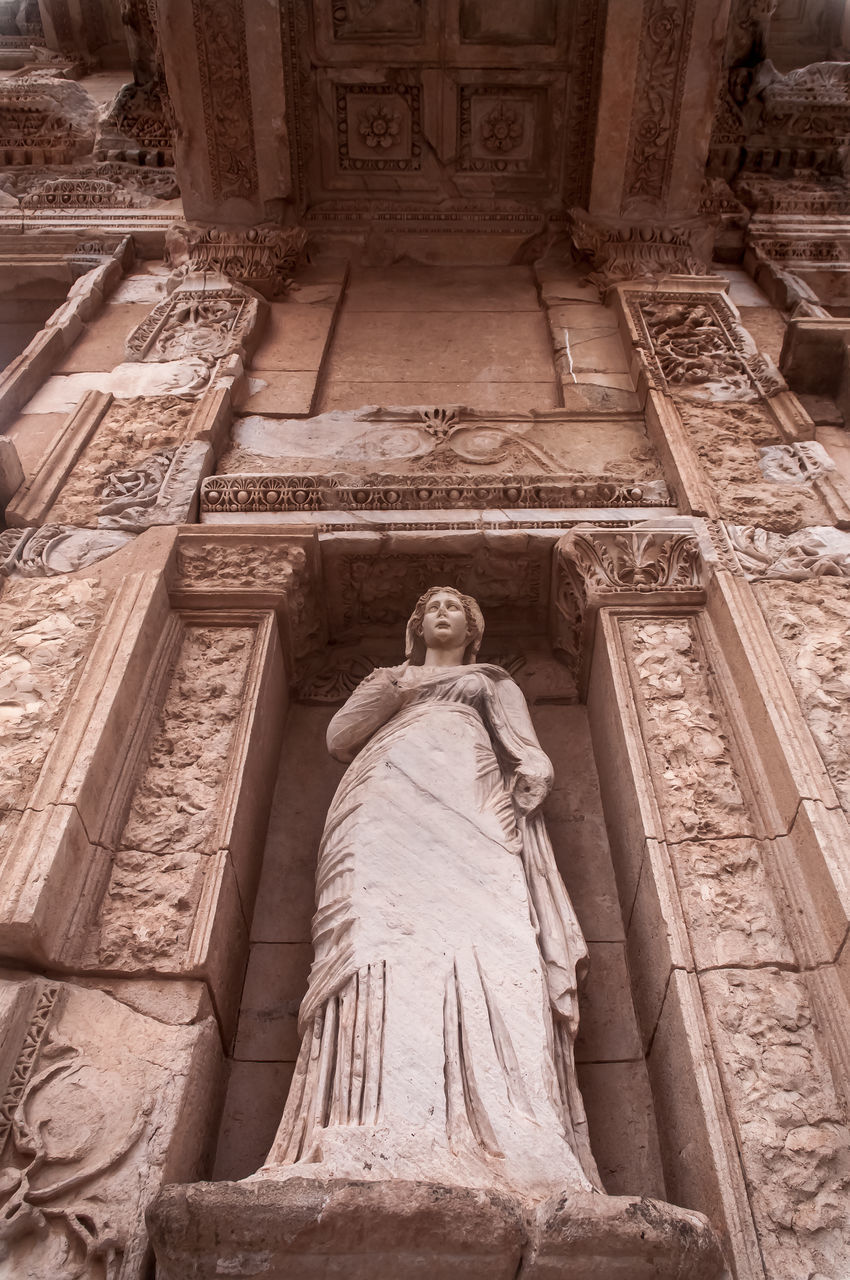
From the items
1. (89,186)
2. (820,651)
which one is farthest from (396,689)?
(89,186)

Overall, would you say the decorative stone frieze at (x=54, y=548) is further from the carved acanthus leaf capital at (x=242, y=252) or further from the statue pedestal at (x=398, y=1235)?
the carved acanthus leaf capital at (x=242, y=252)

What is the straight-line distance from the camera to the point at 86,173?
927 cm

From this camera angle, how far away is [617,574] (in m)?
4.89

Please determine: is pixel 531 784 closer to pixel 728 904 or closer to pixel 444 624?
pixel 728 904

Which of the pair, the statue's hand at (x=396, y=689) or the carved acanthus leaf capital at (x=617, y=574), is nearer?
the statue's hand at (x=396, y=689)

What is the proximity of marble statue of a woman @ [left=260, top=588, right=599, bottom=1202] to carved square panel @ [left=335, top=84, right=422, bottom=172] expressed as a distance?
5777 mm

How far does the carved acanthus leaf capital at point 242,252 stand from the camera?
757 centimetres

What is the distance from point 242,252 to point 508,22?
284cm

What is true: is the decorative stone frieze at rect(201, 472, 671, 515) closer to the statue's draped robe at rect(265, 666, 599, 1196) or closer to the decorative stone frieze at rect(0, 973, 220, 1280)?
the statue's draped robe at rect(265, 666, 599, 1196)

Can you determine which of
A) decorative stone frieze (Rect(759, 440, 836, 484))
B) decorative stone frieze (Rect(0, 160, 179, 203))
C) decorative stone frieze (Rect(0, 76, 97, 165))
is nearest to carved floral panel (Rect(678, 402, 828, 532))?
decorative stone frieze (Rect(759, 440, 836, 484))

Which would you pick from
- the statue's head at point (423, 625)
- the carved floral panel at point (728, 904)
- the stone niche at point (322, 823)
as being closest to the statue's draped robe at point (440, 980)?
the stone niche at point (322, 823)

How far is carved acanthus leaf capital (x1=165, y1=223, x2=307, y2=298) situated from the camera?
757 cm

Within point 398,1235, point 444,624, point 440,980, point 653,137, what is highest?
point 653,137

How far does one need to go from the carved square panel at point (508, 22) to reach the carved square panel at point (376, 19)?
376mm
